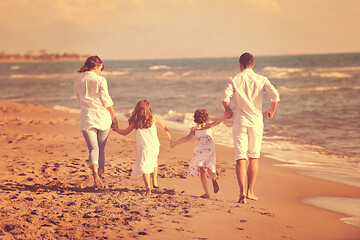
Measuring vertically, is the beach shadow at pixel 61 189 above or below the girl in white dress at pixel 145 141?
below

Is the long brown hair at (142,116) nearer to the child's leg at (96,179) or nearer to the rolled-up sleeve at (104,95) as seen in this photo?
the rolled-up sleeve at (104,95)

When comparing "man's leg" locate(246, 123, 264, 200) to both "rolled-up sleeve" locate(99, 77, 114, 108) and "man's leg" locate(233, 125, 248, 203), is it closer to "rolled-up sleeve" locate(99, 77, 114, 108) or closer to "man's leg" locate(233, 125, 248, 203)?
"man's leg" locate(233, 125, 248, 203)

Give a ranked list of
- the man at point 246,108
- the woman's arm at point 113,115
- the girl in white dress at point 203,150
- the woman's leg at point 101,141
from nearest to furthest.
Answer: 1. the man at point 246,108
2. the girl in white dress at point 203,150
3. the woman's arm at point 113,115
4. the woman's leg at point 101,141

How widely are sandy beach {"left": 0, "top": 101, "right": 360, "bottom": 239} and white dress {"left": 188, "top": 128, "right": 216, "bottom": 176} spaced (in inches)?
15.3

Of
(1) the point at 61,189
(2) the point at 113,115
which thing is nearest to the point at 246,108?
(2) the point at 113,115

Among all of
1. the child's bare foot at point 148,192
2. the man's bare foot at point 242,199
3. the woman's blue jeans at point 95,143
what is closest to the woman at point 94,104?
the woman's blue jeans at point 95,143

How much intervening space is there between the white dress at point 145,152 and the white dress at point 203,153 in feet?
1.72

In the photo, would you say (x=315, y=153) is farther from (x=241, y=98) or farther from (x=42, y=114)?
(x=42, y=114)

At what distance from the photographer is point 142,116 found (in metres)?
5.36

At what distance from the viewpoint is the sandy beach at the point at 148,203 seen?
4070mm

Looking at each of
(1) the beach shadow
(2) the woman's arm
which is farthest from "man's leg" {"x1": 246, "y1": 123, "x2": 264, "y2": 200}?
(2) the woman's arm

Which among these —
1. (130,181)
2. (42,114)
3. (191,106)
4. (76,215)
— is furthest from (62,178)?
(191,106)

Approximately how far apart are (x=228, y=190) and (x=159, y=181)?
3.24 ft

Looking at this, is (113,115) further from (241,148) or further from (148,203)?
(241,148)
